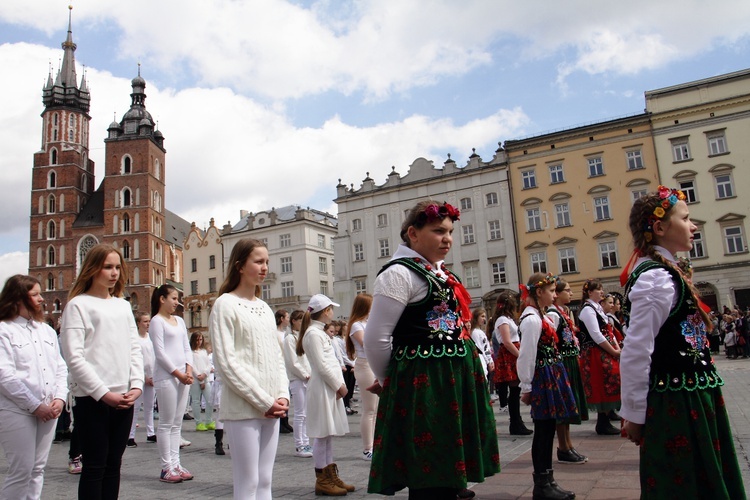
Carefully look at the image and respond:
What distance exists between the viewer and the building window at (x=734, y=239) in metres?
35.2

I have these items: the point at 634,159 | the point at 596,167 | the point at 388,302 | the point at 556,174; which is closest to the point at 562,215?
the point at 556,174

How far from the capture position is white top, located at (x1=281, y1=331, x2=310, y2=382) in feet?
28.6

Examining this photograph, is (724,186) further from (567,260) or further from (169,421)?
(169,421)

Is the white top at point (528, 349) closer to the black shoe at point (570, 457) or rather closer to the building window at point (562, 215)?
the black shoe at point (570, 457)

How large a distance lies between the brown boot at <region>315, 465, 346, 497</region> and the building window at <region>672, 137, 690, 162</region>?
38273mm

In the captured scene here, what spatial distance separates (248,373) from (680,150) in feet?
131

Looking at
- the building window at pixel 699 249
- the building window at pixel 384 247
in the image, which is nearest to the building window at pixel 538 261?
the building window at pixel 699 249

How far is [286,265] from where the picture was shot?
2205 inches

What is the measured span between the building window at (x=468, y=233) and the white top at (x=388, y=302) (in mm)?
39892

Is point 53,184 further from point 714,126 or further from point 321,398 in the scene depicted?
point 321,398

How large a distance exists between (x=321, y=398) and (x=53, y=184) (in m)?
86.8

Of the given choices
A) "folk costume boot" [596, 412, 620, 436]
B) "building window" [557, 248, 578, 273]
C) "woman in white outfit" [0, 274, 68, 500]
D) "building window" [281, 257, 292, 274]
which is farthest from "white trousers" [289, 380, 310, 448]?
"building window" [281, 257, 292, 274]

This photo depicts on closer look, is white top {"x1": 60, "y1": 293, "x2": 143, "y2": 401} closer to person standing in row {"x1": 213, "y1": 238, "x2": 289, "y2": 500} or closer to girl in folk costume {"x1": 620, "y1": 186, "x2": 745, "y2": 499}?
person standing in row {"x1": 213, "y1": 238, "x2": 289, "y2": 500}

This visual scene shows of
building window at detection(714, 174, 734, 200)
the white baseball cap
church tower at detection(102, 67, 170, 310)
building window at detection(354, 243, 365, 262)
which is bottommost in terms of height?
the white baseball cap
